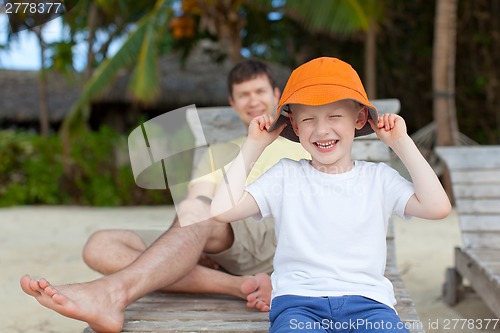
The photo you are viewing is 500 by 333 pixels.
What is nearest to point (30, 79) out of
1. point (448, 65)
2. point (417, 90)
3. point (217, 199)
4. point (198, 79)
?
point (198, 79)

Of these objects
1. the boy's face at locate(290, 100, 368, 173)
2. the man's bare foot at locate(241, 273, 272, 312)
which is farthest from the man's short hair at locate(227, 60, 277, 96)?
the boy's face at locate(290, 100, 368, 173)

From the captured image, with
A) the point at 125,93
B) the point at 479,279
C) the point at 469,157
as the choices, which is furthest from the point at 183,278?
the point at 125,93

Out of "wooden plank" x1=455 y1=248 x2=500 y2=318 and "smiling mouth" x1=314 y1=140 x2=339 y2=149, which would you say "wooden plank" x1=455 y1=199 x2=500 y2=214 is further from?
"smiling mouth" x1=314 y1=140 x2=339 y2=149

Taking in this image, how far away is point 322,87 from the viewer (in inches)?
64.4

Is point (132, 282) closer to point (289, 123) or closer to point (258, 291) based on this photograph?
point (258, 291)

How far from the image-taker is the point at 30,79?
15586 mm

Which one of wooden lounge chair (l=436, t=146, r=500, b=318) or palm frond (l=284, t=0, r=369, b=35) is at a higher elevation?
palm frond (l=284, t=0, r=369, b=35)

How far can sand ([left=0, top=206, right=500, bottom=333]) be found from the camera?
9.96 feet

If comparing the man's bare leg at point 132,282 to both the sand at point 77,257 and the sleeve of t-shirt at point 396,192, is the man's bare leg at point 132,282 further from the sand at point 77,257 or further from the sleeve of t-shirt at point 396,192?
the sand at point 77,257

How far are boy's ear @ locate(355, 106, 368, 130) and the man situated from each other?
2.07 feet

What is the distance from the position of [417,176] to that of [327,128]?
28 centimetres

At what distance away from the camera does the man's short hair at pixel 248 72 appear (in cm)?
278

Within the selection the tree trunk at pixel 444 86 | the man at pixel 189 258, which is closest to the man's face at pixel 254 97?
the man at pixel 189 258

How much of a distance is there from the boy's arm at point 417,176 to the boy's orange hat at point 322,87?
54mm
